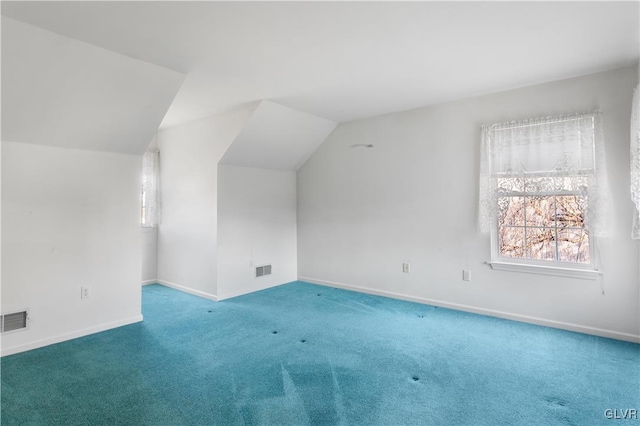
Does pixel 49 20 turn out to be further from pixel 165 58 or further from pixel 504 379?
pixel 504 379

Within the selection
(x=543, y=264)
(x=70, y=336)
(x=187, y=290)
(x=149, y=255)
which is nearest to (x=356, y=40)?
(x=543, y=264)

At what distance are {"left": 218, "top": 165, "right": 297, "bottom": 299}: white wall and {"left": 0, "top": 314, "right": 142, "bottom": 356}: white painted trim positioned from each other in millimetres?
1151

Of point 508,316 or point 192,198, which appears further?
point 192,198

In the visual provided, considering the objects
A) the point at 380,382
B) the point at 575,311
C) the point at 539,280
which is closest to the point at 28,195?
the point at 380,382

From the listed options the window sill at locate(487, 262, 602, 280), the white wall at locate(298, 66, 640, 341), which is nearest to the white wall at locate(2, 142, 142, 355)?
the white wall at locate(298, 66, 640, 341)

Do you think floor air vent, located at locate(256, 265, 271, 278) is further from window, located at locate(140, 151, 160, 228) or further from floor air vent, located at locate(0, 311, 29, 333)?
floor air vent, located at locate(0, 311, 29, 333)

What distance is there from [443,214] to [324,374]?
2.47 meters

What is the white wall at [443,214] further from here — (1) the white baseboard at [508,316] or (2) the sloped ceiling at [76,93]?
(2) the sloped ceiling at [76,93]

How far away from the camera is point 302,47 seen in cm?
267

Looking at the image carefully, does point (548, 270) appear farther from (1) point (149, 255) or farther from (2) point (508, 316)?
(1) point (149, 255)

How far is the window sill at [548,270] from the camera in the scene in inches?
126

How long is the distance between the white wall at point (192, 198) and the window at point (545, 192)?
9.54ft

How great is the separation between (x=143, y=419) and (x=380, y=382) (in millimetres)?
1499

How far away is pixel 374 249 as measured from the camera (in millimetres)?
4746
